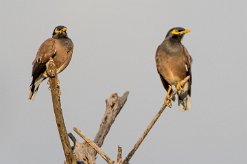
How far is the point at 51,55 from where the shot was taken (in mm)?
11227

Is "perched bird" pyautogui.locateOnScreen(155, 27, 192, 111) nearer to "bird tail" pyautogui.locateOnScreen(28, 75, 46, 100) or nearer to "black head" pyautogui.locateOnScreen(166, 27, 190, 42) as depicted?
"black head" pyautogui.locateOnScreen(166, 27, 190, 42)

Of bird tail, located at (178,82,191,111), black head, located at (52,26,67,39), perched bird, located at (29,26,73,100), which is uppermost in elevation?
black head, located at (52,26,67,39)

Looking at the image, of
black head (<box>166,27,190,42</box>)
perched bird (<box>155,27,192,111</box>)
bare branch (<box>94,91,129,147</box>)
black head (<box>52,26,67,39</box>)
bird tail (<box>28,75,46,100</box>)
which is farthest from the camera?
black head (<box>52,26,67,39</box>)

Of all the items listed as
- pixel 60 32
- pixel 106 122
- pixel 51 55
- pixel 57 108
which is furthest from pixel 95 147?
pixel 60 32

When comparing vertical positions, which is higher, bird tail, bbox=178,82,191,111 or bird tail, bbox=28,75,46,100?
bird tail, bbox=28,75,46,100

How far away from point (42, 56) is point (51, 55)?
0.17m

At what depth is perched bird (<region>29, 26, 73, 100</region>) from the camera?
11.2 m

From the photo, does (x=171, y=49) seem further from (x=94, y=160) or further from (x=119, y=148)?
(x=119, y=148)

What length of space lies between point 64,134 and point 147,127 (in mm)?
1045

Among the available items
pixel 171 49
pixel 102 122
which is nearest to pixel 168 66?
pixel 171 49

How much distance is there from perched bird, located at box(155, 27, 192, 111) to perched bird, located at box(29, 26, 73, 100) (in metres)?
1.68

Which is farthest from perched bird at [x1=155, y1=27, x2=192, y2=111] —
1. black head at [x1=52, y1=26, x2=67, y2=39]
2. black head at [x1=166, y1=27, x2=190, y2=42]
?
black head at [x1=52, y1=26, x2=67, y2=39]

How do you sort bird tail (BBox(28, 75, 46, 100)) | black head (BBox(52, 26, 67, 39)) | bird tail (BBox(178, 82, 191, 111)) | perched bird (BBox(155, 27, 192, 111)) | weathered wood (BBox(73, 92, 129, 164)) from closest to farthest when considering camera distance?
1. weathered wood (BBox(73, 92, 129, 164))
2. perched bird (BBox(155, 27, 192, 111))
3. bird tail (BBox(28, 75, 46, 100))
4. black head (BBox(52, 26, 67, 39))
5. bird tail (BBox(178, 82, 191, 111))

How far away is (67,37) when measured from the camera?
11820 millimetres
